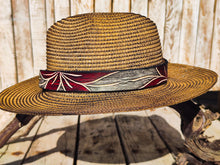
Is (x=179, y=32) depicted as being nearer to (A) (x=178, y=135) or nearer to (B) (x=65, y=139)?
(A) (x=178, y=135)

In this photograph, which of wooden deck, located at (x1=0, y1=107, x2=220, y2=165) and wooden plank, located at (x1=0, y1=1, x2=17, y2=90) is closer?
wooden deck, located at (x1=0, y1=107, x2=220, y2=165)

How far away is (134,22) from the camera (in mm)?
1650

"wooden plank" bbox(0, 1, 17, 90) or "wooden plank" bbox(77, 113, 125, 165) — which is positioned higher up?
"wooden plank" bbox(0, 1, 17, 90)

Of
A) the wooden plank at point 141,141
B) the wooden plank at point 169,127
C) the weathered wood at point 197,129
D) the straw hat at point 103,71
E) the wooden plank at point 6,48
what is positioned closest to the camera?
the straw hat at point 103,71

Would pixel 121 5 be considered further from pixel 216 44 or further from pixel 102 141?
pixel 102 141

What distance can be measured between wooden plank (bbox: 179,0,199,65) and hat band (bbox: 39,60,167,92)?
1.63 m

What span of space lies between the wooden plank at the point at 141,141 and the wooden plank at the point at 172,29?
0.72m

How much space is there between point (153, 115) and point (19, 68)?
142cm

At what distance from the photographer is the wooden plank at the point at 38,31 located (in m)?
2.87

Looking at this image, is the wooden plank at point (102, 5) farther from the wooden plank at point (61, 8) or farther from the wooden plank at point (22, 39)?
the wooden plank at point (22, 39)

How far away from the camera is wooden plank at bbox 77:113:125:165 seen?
2.05 meters

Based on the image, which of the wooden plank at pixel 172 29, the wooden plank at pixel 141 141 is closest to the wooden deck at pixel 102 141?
the wooden plank at pixel 141 141

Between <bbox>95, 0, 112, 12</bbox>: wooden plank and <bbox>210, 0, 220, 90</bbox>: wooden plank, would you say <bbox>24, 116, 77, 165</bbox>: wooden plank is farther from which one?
<bbox>210, 0, 220, 90</bbox>: wooden plank

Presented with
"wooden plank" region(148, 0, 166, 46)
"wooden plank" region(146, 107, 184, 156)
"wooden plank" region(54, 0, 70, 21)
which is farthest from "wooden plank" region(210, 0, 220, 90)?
"wooden plank" region(54, 0, 70, 21)
